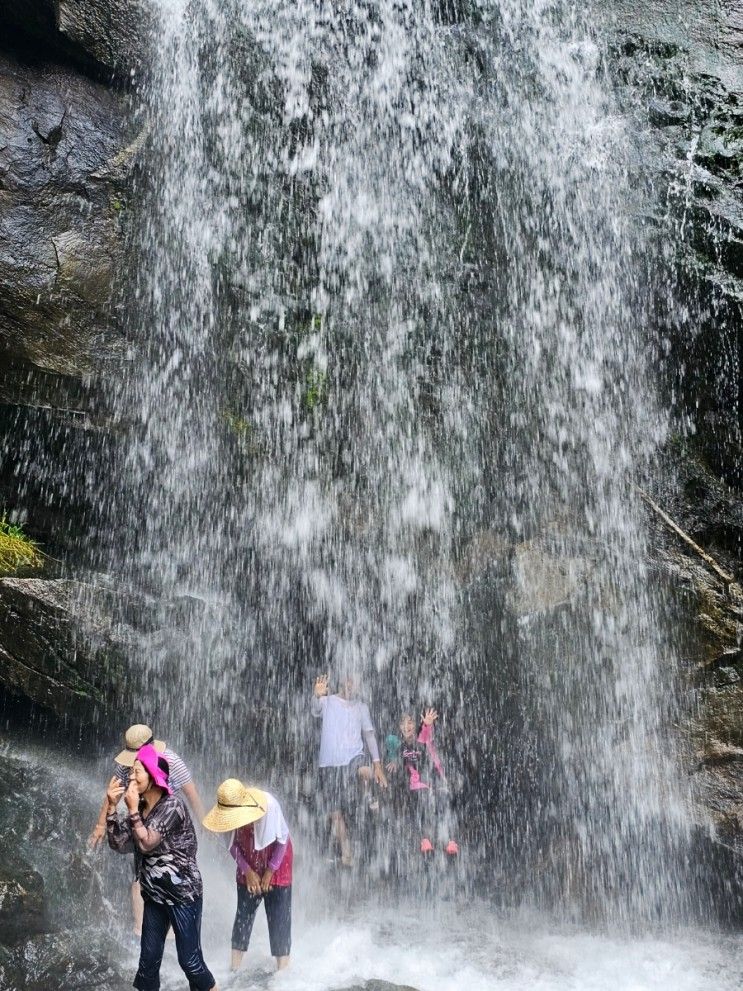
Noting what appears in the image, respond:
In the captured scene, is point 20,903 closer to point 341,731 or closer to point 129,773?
point 129,773

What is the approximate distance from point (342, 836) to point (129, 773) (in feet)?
10.8

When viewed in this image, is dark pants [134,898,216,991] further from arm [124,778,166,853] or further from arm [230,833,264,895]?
arm [230,833,264,895]

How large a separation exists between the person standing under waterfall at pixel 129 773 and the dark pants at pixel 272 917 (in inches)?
29.6

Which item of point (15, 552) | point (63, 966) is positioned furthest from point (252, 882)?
point (15, 552)

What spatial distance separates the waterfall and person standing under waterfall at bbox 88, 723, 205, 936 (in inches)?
90.4

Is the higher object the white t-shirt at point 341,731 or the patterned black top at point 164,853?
the patterned black top at point 164,853

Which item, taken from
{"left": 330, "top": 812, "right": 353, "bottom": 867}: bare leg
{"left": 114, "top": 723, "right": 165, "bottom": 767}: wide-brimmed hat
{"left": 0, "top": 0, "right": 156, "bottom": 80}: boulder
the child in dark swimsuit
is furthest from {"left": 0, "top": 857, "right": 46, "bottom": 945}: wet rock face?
{"left": 0, "top": 0, "right": 156, "bottom": 80}: boulder

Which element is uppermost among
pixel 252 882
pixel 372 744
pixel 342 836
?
pixel 252 882

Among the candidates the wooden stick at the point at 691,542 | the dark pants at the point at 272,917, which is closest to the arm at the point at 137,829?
the dark pants at the point at 272,917

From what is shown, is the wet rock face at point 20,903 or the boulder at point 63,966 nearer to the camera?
the boulder at point 63,966

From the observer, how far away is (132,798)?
4941 millimetres

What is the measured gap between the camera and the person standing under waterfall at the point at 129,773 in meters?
5.89

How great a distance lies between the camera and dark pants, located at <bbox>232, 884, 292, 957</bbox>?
613 cm

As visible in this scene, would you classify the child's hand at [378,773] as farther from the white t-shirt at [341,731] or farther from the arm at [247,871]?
the arm at [247,871]
